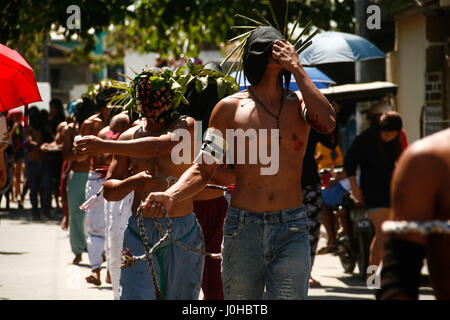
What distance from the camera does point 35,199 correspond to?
53.0ft

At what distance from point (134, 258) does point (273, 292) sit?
2.86 feet

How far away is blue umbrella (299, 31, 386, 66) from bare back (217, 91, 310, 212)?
20.0 feet

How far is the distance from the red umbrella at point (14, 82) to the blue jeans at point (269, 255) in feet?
12.8

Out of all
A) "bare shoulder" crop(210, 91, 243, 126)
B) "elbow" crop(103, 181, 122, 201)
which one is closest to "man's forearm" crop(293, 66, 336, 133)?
"bare shoulder" crop(210, 91, 243, 126)

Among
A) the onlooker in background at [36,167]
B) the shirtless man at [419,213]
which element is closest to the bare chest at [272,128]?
the shirtless man at [419,213]

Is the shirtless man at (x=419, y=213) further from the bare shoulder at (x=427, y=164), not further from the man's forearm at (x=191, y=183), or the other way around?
the man's forearm at (x=191, y=183)

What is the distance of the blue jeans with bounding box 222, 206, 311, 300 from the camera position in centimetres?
432

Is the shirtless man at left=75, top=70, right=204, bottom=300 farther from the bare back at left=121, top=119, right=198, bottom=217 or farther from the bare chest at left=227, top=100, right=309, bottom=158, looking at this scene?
the bare chest at left=227, top=100, right=309, bottom=158

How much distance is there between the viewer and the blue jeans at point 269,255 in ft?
14.2

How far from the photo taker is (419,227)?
2754 mm

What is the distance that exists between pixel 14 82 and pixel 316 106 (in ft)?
A: 13.9

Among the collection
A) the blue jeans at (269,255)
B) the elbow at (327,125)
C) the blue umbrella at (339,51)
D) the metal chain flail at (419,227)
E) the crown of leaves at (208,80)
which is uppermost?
the blue umbrella at (339,51)
